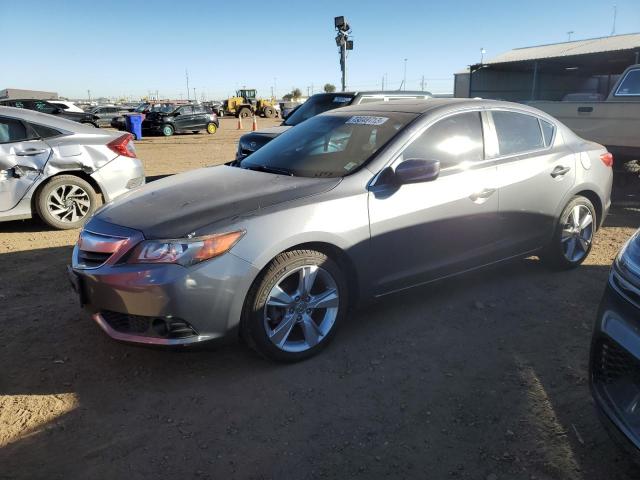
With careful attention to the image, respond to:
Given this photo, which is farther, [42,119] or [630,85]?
[630,85]

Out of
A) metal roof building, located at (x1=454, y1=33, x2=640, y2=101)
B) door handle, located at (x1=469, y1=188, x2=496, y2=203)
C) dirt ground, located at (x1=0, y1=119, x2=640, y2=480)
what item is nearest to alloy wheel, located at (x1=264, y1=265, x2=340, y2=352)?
dirt ground, located at (x1=0, y1=119, x2=640, y2=480)

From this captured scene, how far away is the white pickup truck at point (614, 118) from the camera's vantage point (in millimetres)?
6707

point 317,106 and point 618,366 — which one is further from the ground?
point 317,106

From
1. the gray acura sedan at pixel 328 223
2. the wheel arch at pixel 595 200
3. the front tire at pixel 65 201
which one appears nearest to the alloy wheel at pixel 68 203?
the front tire at pixel 65 201

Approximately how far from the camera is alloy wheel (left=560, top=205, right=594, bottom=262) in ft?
15.3

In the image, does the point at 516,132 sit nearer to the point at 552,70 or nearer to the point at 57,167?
the point at 57,167

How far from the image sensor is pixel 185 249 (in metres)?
2.86

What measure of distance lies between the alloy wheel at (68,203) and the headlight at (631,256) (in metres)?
5.95

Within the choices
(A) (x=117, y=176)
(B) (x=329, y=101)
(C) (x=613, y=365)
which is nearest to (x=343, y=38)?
(B) (x=329, y=101)

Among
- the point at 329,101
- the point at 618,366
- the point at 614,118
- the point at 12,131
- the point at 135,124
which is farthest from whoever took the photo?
the point at 135,124

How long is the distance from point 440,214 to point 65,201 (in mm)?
4786

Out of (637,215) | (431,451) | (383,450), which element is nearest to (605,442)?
(431,451)

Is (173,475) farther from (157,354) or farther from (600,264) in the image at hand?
(600,264)

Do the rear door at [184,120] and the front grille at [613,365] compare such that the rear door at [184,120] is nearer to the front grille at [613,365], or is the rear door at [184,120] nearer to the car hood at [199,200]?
the car hood at [199,200]
